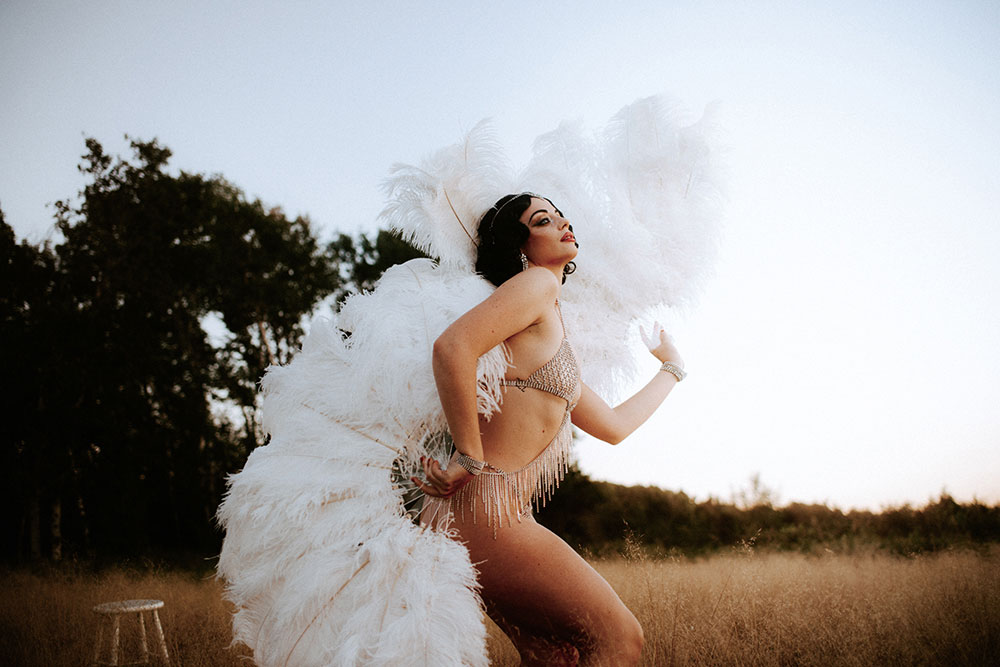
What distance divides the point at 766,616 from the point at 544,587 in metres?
3.26

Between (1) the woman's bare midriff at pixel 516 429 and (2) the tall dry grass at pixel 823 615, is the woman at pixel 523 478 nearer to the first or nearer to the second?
(1) the woman's bare midriff at pixel 516 429

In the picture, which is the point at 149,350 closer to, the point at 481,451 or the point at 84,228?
the point at 84,228

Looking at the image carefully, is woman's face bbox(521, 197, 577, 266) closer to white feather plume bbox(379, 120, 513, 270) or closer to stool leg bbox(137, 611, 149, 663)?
white feather plume bbox(379, 120, 513, 270)

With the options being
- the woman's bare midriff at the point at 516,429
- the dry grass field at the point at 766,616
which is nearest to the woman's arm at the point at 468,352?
the woman's bare midriff at the point at 516,429

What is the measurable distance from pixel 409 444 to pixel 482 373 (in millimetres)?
400

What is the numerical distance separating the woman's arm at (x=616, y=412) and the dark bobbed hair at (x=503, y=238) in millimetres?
598

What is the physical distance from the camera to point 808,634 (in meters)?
3.99

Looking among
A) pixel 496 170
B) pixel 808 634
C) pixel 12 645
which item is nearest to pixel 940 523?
pixel 808 634

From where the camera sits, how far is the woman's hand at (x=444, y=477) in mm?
1806

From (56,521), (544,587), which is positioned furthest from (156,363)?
(544,587)

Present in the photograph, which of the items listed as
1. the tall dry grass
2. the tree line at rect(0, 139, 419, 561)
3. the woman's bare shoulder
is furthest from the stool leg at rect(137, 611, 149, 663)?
the tree line at rect(0, 139, 419, 561)

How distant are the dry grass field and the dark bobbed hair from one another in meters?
2.39

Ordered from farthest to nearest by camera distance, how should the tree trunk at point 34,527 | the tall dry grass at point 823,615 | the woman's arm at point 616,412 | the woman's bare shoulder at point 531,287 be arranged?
1. the tree trunk at point 34,527
2. the tall dry grass at point 823,615
3. the woman's arm at point 616,412
4. the woman's bare shoulder at point 531,287

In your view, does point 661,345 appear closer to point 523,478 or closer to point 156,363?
point 523,478
